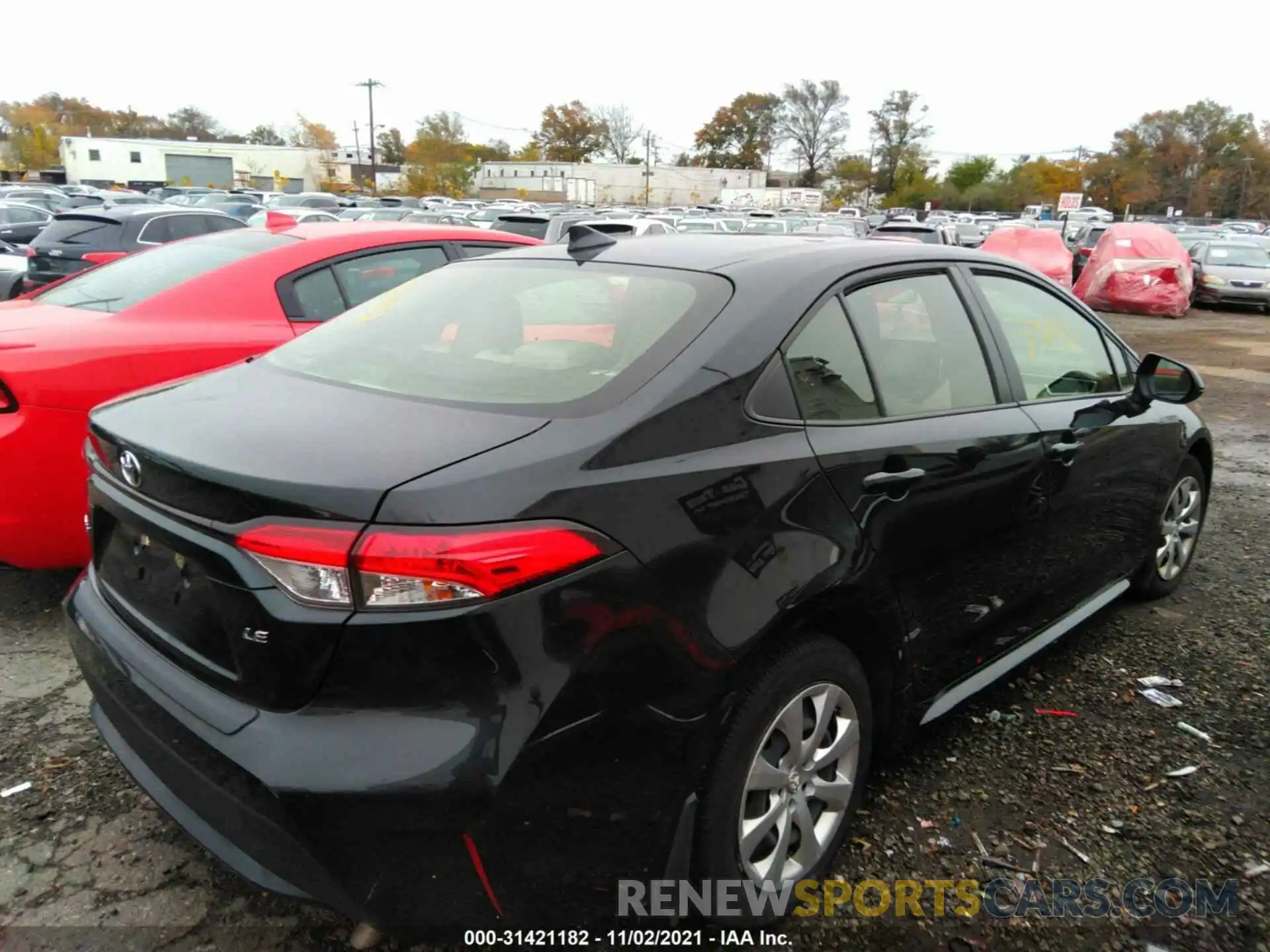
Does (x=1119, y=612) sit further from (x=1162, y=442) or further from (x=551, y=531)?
(x=551, y=531)

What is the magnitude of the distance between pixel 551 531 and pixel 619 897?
0.80 meters

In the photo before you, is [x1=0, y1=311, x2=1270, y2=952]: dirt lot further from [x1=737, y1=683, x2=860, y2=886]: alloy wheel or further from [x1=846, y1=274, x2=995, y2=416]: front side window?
[x1=846, y1=274, x2=995, y2=416]: front side window

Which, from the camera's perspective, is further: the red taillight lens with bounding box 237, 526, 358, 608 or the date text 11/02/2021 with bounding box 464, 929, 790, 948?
the date text 11/02/2021 with bounding box 464, 929, 790, 948

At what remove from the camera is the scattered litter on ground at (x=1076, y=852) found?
103 inches

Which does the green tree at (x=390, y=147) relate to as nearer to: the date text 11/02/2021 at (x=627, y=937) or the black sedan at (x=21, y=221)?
the black sedan at (x=21, y=221)

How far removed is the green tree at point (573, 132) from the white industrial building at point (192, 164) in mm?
25696

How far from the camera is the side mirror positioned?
3615 millimetres

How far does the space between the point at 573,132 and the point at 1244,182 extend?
65143 mm

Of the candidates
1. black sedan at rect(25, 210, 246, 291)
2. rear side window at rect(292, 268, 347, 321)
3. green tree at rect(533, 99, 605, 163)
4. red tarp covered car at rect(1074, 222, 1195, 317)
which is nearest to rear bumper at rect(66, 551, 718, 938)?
rear side window at rect(292, 268, 347, 321)

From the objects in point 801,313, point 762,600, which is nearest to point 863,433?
point 801,313

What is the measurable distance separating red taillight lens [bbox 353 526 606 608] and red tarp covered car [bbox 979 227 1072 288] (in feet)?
59.0

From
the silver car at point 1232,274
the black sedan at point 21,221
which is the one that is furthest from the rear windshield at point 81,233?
the silver car at point 1232,274

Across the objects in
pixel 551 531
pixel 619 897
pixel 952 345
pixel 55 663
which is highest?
pixel 952 345

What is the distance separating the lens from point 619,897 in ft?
6.22
